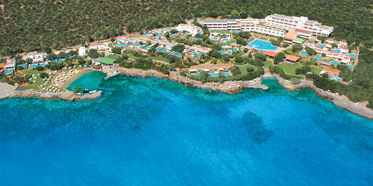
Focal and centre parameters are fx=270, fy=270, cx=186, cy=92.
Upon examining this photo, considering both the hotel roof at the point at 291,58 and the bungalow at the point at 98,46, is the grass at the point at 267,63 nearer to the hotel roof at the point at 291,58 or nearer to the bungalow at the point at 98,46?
the hotel roof at the point at 291,58

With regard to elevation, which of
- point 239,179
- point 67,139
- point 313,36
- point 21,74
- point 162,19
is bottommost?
point 239,179

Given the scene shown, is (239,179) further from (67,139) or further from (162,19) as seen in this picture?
(162,19)

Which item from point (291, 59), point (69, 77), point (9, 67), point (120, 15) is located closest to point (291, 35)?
point (291, 59)

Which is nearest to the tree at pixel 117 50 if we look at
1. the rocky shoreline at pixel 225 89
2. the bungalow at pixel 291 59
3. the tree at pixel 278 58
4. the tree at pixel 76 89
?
the rocky shoreline at pixel 225 89

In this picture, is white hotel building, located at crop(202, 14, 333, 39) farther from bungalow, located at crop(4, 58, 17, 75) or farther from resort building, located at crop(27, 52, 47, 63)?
bungalow, located at crop(4, 58, 17, 75)

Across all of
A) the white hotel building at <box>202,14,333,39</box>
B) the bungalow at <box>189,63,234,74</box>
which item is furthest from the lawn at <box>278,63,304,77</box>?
the white hotel building at <box>202,14,333,39</box>

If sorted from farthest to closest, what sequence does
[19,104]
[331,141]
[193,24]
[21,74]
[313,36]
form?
[193,24], [313,36], [21,74], [19,104], [331,141]

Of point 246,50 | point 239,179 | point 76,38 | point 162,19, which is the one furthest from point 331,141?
point 76,38

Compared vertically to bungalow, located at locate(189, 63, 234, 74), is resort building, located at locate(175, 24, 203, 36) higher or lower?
higher
